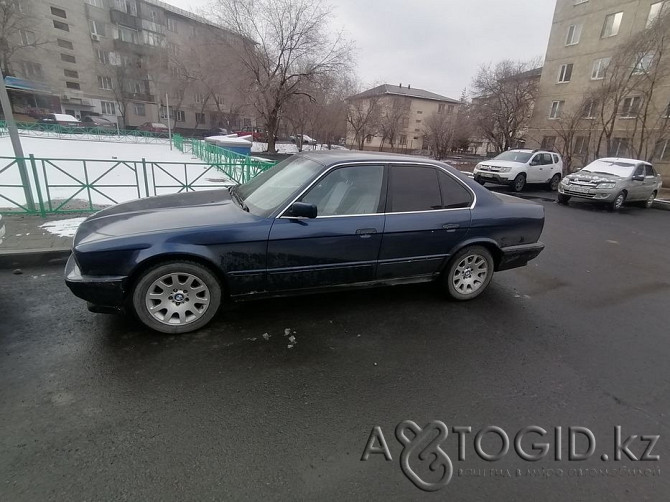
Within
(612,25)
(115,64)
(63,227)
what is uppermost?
(115,64)

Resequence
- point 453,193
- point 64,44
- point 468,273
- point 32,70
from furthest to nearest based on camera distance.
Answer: point 64,44 → point 32,70 → point 468,273 → point 453,193

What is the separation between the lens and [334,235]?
336cm

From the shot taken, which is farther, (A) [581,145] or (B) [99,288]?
(A) [581,145]

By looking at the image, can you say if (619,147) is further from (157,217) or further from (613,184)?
(157,217)

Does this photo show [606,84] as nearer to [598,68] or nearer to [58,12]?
[598,68]

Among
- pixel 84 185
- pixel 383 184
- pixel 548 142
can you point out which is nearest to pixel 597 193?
pixel 383 184

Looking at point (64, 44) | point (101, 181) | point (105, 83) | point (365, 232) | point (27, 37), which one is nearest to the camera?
point (365, 232)

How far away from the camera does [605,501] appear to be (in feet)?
6.35

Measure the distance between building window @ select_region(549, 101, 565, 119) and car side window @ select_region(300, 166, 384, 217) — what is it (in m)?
29.5

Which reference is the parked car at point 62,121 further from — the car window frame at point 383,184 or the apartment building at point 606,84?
the apartment building at point 606,84

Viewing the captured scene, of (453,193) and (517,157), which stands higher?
(517,157)

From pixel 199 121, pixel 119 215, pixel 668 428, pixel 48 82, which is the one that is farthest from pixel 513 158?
pixel 48 82

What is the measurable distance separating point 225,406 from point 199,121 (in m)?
63.4

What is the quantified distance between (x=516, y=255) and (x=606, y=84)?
20993mm
